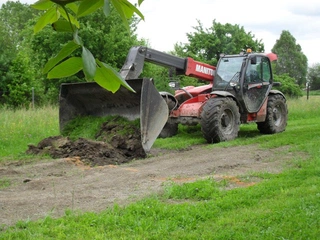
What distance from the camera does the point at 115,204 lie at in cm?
507

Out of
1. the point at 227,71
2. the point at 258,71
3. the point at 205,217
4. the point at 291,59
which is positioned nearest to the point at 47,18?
the point at 205,217

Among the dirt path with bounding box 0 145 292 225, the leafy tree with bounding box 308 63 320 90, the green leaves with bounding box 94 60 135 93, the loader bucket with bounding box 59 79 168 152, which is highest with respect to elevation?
the leafy tree with bounding box 308 63 320 90

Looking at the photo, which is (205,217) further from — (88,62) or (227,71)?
(227,71)

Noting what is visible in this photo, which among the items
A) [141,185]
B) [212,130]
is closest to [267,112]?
[212,130]

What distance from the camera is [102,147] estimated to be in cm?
873

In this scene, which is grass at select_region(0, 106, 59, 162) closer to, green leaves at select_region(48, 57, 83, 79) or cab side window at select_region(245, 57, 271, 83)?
cab side window at select_region(245, 57, 271, 83)

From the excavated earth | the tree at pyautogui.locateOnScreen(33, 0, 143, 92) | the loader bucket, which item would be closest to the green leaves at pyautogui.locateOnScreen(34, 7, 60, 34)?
the tree at pyautogui.locateOnScreen(33, 0, 143, 92)

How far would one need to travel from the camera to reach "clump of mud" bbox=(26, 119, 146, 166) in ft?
27.7

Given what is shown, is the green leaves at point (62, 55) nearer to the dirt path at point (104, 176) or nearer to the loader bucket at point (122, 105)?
the dirt path at point (104, 176)

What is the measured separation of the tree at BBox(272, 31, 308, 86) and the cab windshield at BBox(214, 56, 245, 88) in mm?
46446

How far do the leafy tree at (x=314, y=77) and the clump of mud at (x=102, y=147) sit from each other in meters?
52.9

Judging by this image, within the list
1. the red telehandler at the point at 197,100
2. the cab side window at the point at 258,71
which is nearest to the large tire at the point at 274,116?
the red telehandler at the point at 197,100

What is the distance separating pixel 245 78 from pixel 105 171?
5.44 m

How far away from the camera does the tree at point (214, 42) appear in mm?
26219
